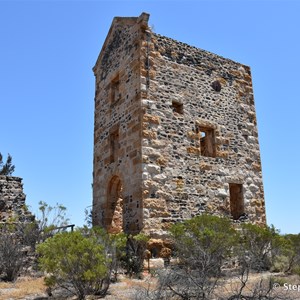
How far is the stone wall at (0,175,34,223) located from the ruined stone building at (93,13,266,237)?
235 cm

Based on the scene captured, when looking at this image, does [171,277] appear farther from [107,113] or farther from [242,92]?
[242,92]

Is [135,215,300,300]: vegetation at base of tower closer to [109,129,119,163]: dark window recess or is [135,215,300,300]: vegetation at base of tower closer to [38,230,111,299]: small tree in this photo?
[38,230,111,299]: small tree

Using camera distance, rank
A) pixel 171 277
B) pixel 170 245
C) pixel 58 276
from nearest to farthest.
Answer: pixel 171 277, pixel 58 276, pixel 170 245

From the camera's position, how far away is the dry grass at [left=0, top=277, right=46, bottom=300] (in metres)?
7.09

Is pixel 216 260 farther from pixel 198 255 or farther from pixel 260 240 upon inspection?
pixel 260 240

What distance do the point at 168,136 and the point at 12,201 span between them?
5698 millimetres

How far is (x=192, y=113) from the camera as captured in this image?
11.7m

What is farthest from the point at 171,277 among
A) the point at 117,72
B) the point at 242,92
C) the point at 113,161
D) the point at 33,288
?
the point at 242,92

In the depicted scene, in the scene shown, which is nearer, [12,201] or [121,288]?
[121,288]

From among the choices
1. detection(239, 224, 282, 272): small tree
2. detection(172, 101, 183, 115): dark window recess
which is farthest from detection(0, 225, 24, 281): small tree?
detection(172, 101, 183, 115): dark window recess

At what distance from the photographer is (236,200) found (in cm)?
1233

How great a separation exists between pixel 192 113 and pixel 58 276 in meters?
6.60

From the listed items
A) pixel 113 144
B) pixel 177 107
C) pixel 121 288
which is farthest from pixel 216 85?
pixel 121 288

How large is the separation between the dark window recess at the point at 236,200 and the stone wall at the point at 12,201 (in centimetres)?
670
